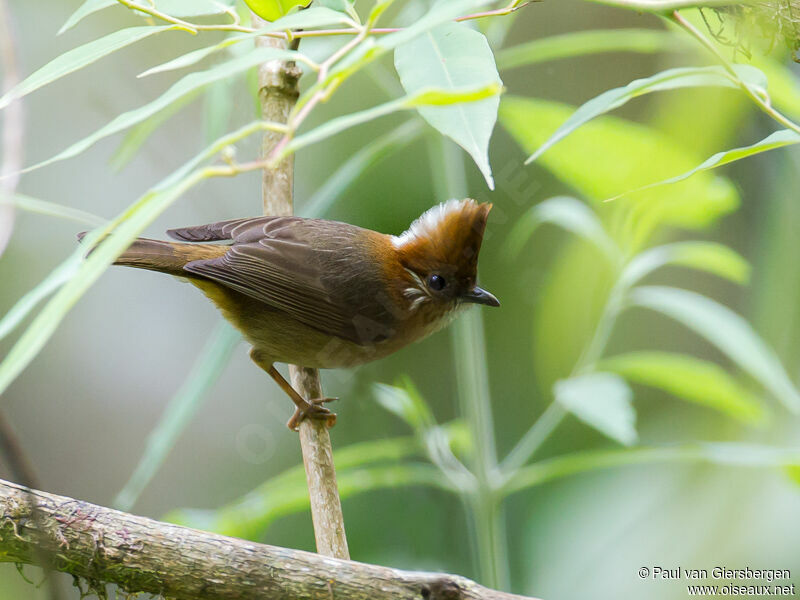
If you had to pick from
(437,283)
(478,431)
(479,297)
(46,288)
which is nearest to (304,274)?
(437,283)

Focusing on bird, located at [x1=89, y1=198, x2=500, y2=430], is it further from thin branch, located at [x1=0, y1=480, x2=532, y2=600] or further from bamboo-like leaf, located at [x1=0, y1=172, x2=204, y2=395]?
bamboo-like leaf, located at [x1=0, y1=172, x2=204, y2=395]

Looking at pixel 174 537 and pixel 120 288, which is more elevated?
pixel 120 288

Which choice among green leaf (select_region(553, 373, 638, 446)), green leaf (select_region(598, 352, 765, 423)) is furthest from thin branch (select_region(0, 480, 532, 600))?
green leaf (select_region(598, 352, 765, 423))

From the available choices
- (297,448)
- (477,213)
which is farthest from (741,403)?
(297,448)

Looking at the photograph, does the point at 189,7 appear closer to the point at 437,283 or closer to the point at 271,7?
the point at 271,7

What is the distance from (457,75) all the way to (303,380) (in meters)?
2.05

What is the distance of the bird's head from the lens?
249 cm

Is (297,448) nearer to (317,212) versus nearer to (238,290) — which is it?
(238,290)

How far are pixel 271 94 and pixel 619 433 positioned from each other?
1687 millimetres

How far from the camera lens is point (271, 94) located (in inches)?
107

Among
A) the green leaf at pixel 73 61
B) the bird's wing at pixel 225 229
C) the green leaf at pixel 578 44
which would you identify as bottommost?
the green leaf at pixel 73 61

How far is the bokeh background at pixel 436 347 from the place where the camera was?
3.27 metres

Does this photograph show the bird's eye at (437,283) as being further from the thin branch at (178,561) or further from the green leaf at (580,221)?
the thin branch at (178,561)

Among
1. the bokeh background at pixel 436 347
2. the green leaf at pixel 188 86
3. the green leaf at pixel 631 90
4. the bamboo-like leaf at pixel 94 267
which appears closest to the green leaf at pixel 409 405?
the bokeh background at pixel 436 347
